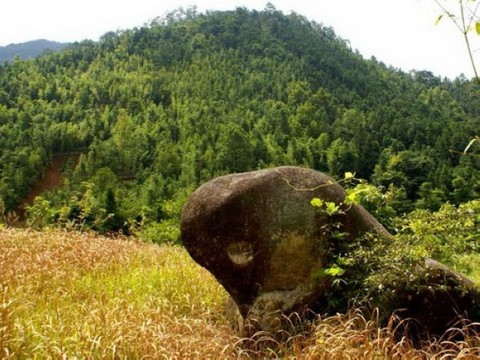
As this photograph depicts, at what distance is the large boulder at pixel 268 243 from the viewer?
19.8 feet

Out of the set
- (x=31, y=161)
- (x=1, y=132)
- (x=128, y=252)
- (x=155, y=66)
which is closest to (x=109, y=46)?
(x=155, y=66)

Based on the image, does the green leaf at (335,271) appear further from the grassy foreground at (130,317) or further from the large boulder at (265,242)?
the grassy foreground at (130,317)

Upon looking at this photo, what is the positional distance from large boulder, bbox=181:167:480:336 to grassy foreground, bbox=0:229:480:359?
1.75 ft

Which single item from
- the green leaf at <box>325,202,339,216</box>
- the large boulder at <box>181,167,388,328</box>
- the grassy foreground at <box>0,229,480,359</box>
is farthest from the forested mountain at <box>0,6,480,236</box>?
the green leaf at <box>325,202,339,216</box>

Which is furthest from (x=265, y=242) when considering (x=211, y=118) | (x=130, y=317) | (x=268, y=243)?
(x=211, y=118)

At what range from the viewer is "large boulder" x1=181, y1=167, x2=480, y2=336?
6023mm

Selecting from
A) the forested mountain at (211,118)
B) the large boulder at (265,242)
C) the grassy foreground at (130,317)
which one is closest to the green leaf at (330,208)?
the large boulder at (265,242)

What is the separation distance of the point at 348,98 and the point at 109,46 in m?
73.6

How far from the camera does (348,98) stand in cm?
10231

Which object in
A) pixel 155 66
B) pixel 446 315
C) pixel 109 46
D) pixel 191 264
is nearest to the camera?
pixel 446 315

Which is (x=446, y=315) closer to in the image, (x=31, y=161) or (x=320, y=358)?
(x=320, y=358)

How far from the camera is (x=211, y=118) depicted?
8694 centimetres

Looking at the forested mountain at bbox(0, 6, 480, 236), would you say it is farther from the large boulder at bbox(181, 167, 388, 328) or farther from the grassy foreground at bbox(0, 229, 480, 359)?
the large boulder at bbox(181, 167, 388, 328)

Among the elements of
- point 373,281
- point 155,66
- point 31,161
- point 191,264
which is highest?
point 155,66
